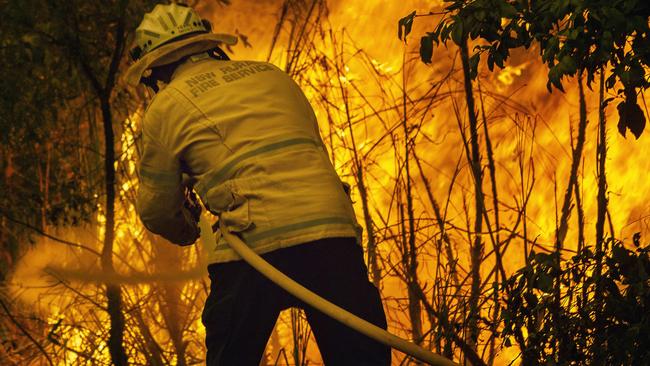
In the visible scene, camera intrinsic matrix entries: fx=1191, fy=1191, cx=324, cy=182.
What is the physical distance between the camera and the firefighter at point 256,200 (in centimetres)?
405

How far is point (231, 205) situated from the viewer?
4102 millimetres

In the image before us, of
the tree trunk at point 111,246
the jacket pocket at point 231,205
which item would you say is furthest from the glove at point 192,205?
the tree trunk at point 111,246

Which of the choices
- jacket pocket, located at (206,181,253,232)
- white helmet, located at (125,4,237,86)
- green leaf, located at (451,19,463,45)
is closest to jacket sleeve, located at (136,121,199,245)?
jacket pocket, located at (206,181,253,232)

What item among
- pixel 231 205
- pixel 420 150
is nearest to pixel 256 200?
pixel 231 205

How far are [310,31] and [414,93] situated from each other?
0.74 metres

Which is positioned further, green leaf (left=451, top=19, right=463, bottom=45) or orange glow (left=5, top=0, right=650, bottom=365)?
orange glow (left=5, top=0, right=650, bottom=365)

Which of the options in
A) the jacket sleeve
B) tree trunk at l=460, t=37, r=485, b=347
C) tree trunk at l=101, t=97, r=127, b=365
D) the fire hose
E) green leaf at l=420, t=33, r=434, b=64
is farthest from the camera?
tree trunk at l=101, t=97, r=127, b=365

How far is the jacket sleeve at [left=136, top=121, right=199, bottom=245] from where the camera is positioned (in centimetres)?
419

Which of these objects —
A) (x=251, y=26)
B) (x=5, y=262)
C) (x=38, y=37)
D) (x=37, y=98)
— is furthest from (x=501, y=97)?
(x=5, y=262)

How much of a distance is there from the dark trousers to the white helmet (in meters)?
0.79

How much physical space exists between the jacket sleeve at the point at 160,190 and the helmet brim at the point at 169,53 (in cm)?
23

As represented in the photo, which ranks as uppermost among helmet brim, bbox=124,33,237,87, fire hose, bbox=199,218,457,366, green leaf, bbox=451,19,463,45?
helmet brim, bbox=124,33,237,87

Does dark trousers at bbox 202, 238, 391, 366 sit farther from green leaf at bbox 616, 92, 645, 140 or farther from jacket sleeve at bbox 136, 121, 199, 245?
green leaf at bbox 616, 92, 645, 140

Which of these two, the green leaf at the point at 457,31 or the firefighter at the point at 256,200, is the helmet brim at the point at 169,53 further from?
the green leaf at the point at 457,31
